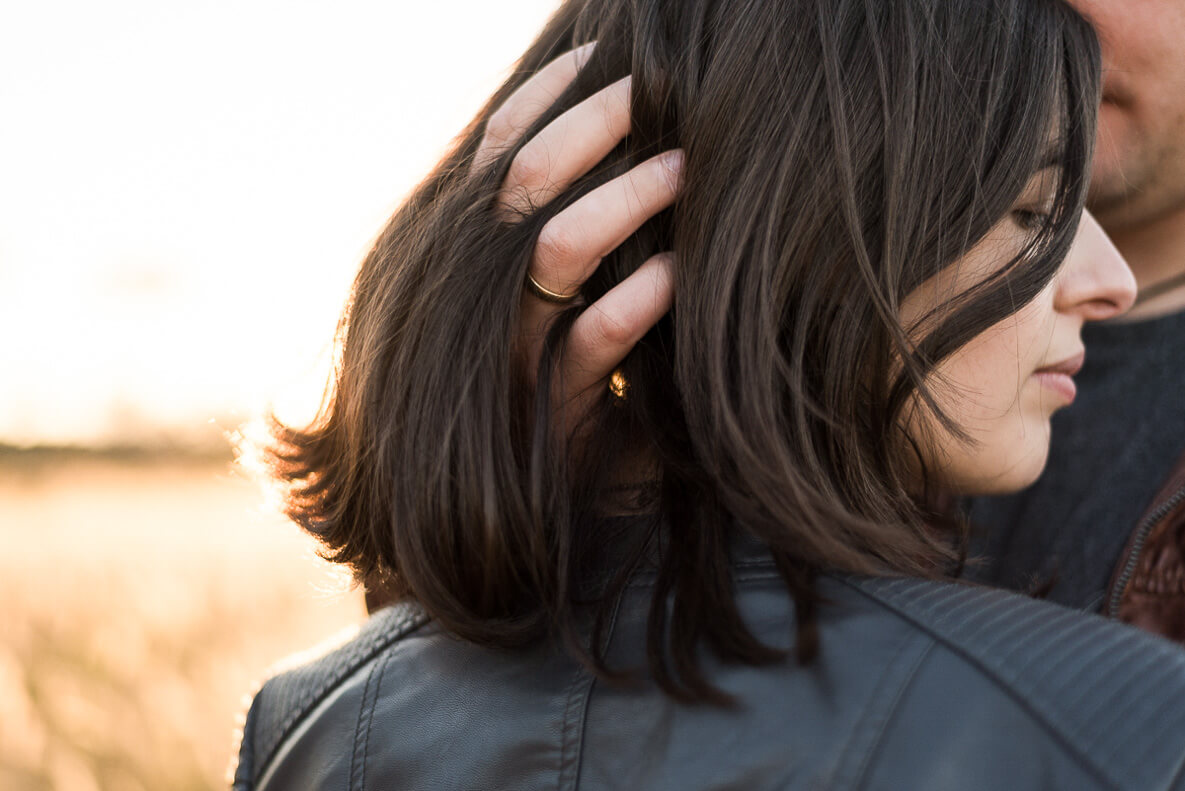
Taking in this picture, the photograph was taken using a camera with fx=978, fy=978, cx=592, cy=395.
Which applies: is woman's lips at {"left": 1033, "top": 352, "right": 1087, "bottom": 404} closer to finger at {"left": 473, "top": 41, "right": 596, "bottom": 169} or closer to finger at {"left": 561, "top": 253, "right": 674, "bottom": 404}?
finger at {"left": 561, "top": 253, "right": 674, "bottom": 404}

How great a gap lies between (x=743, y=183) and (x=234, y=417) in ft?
4.06

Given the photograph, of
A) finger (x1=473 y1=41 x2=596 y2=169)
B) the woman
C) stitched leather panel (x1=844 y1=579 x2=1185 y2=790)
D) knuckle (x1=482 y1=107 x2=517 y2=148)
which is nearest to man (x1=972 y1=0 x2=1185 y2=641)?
the woman

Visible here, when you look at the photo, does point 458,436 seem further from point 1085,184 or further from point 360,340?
point 1085,184

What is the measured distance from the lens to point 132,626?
3.92 metres

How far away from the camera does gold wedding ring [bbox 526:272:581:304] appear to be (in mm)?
1360

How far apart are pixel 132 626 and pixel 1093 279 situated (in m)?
3.67

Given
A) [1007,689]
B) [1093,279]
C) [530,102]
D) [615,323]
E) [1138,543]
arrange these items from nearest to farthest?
[1007,689]
[615,323]
[530,102]
[1093,279]
[1138,543]

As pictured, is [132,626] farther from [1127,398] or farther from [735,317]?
[1127,398]

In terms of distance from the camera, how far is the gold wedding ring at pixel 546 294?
4.46 feet

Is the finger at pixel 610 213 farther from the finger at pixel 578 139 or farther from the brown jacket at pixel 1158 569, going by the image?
the brown jacket at pixel 1158 569

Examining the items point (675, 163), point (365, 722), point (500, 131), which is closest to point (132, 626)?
point (365, 722)

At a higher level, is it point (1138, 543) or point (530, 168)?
point (530, 168)

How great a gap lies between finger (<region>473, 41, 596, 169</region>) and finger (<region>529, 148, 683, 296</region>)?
246mm

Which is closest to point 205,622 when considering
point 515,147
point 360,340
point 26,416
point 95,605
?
point 95,605
